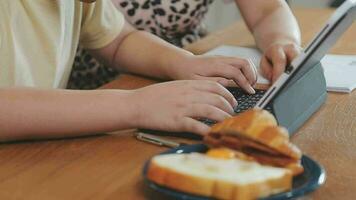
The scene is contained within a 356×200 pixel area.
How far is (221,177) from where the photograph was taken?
69 cm

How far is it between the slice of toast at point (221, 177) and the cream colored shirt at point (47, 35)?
1.61ft

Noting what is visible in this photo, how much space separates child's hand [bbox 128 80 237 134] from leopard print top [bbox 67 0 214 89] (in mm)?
699

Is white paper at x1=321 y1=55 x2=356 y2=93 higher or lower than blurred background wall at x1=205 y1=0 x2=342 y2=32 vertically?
higher

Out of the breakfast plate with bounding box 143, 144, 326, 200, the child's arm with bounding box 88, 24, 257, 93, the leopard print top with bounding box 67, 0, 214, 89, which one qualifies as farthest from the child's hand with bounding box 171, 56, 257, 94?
the leopard print top with bounding box 67, 0, 214, 89

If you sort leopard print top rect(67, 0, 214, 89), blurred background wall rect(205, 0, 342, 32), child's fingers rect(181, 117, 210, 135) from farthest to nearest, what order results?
blurred background wall rect(205, 0, 342, 32) → leopard print top rect(67, 0, 214, 89) → child's fingers rect(181, 117, 210, 135)

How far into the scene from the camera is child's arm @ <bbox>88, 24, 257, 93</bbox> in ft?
3.73

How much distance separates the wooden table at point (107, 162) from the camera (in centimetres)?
79

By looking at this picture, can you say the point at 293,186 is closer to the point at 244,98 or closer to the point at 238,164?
the point at 238,164

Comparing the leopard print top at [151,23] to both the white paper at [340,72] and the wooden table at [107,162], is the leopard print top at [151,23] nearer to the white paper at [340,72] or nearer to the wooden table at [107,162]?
the white paper at [340,72]

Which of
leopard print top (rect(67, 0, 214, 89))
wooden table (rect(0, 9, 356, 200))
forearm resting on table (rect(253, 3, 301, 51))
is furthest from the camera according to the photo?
leopard print top (rect(67, 0, 214, 89))

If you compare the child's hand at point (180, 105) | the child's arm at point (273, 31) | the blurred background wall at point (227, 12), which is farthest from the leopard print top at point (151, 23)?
the blurred background wall at point (227, 12)

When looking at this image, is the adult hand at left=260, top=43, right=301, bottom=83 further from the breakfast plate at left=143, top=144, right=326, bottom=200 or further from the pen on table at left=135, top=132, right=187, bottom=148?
the breakfast plate at left=143, top=144, right=326, bottom=200

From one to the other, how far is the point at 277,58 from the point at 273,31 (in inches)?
8.8

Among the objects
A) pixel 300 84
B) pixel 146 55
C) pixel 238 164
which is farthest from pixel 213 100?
pixel 146 55
